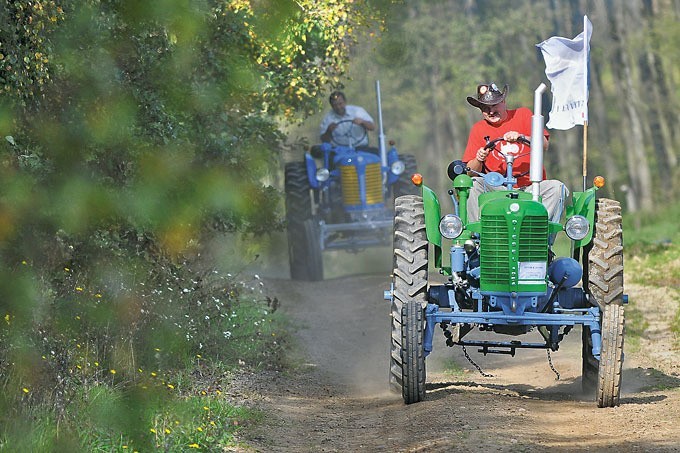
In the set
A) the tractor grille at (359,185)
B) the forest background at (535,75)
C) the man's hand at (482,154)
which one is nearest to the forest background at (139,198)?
the tractor grille at (359,185)

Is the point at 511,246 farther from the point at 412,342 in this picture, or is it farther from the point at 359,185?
the point at 359,185

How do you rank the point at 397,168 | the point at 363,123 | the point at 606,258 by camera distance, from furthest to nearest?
the point at 397,168, the point at 363,123, the point at 606,258

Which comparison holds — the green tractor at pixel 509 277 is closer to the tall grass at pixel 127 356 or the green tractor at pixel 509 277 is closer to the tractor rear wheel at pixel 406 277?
the tractor rear wheel at pixel 406 277

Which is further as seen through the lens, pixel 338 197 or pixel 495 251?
pixel 338 197

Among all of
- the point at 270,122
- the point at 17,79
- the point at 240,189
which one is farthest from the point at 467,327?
the point at 270,122

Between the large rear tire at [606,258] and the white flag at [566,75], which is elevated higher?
the white flag at [566,75]

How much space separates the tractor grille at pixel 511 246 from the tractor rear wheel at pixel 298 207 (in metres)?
11.0

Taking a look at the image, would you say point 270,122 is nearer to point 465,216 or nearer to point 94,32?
point 94,32

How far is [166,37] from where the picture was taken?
45.6ft

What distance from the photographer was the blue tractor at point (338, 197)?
20.9 m

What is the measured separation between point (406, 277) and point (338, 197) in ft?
34.9

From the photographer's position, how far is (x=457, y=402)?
10.1m

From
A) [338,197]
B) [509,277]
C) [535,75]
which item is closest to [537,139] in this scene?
[509,277]

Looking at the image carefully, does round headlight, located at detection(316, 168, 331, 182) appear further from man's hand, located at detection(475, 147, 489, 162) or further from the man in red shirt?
man's hand, located at detection(475, 147, 489, 162)
